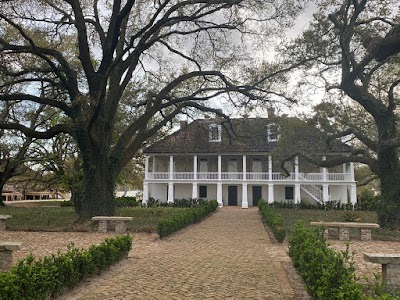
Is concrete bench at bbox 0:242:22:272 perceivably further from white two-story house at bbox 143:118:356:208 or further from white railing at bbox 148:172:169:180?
white railing at bbox 148:172:169:180

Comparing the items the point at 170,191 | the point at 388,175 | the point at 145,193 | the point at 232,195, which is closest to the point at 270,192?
the point at 232,195

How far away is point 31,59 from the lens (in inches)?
774

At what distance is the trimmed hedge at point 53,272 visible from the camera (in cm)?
488

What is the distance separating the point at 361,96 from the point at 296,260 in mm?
11835

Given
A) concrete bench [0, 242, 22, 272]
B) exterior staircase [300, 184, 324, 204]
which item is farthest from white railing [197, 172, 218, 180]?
concrete bench [0, 242, 22, 272]

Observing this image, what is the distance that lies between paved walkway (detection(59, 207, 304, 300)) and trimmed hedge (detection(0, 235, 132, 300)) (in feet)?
0.81

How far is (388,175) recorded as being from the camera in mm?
17078

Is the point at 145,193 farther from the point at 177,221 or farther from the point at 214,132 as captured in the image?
the point at 177,221

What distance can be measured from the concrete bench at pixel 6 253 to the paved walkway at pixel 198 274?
196 centimetres

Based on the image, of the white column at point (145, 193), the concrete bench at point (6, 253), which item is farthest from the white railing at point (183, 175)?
the concrete bench at point (6, 253)

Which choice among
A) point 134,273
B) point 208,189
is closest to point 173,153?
point 208,189

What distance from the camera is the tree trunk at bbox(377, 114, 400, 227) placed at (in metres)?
16.6

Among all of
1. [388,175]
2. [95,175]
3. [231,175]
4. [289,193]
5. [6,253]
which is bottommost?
[6,253]

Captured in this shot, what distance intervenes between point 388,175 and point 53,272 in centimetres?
1542
